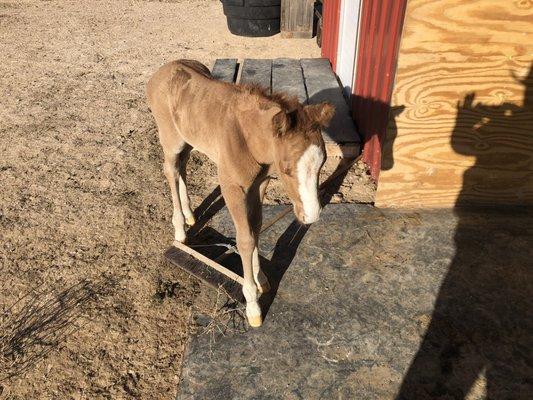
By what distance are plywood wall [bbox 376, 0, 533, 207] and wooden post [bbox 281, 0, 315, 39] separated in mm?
8104

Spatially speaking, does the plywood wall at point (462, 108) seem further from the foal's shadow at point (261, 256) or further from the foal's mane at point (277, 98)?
the foal's mane at point (277, 98)

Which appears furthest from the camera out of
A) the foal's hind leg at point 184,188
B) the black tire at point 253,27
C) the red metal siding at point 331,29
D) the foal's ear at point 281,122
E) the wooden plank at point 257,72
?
the black tire at point 253,27

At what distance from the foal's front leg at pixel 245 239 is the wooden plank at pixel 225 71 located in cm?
392

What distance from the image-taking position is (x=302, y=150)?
7.50 ft

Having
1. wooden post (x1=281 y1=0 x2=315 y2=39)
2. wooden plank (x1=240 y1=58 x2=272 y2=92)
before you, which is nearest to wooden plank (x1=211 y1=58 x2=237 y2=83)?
wooden plank (x1=240 y1=58 x2=272 y2=92)

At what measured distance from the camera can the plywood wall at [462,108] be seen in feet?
11.4

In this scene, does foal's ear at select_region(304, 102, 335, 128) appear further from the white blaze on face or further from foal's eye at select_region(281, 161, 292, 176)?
foal's eye at select_region(281, 161, 292, 176)

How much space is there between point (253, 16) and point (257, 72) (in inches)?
193

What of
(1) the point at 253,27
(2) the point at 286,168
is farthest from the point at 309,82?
(1) the point at 253,27

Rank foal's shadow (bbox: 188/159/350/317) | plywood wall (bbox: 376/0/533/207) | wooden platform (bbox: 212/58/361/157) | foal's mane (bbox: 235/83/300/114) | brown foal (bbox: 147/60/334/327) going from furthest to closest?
1. wooden platform (bbox: 212/58/361/157)
2. foal's shadow (bbox: 188/159/350/317)
3. plywood wall (bbox: 376/0/533/207)
4. foal's mane (bbox: 235/83/300/114)
5. brown foal (bbox: 147/60/334/327)

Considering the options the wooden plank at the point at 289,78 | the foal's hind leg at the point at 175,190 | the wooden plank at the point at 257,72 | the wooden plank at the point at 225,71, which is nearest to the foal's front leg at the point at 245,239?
the foal's hind leg at the point at 175,190

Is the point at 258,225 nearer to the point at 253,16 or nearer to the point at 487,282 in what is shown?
the point at 487,282

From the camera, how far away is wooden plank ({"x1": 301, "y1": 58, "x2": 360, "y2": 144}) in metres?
5.26

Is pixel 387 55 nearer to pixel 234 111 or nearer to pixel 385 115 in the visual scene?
pixel 385 115
